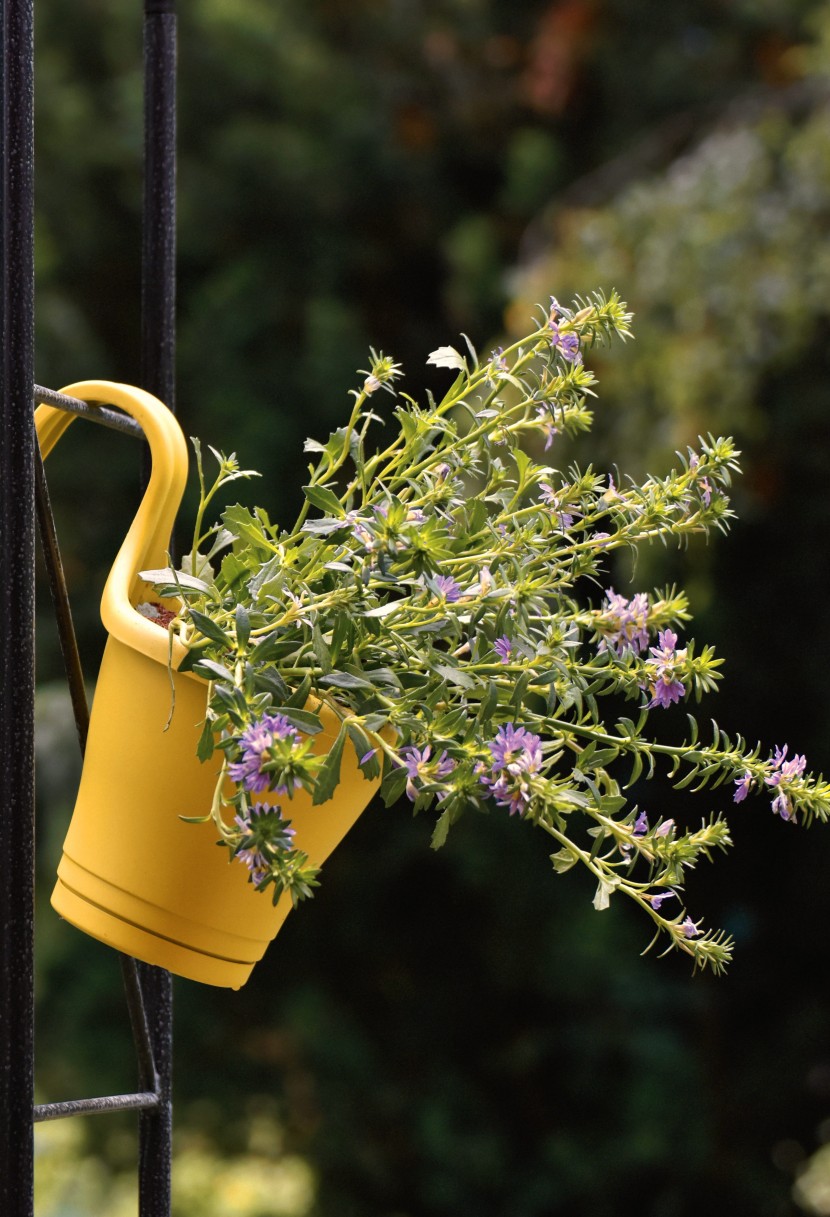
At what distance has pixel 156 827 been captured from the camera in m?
0.57

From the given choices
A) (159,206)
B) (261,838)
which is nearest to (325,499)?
(261,838)

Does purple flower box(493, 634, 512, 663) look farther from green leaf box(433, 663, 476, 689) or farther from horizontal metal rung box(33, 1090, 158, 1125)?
horizontal metal rung box(33, 1090, 158, 1125)

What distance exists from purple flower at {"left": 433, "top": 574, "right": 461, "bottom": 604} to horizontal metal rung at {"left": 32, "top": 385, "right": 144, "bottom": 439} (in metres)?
0.18

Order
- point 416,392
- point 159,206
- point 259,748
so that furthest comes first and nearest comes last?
point 416,392, point 159,206, point 259,748

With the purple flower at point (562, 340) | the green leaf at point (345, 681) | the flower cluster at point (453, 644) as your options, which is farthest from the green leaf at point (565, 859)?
the purple flower at point (562, 340)

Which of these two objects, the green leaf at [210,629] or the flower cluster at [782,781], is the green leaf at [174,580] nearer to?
the green leaf at [210,629]

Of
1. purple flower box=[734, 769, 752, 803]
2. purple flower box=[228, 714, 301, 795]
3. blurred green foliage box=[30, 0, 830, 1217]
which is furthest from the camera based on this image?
blurred green foliage box=[30, 0, 830, 1217]

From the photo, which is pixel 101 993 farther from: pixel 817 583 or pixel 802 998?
pixel 817 583

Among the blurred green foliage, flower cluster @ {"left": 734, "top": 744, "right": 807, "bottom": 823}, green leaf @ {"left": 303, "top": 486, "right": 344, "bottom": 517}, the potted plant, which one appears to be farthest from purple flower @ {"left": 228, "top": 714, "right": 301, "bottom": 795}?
the blurred green foliage

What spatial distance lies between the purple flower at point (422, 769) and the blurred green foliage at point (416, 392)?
225 cm

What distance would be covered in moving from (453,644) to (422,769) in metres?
0.08

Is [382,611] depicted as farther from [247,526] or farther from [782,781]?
[782,781]

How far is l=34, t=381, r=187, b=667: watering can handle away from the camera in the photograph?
57 cm

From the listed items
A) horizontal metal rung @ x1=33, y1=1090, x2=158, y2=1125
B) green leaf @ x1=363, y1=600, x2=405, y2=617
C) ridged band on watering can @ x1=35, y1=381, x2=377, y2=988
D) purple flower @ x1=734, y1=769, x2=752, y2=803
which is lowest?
horizontal metal rung @ x1=33, y1=1090, x2=158, y2=1125
